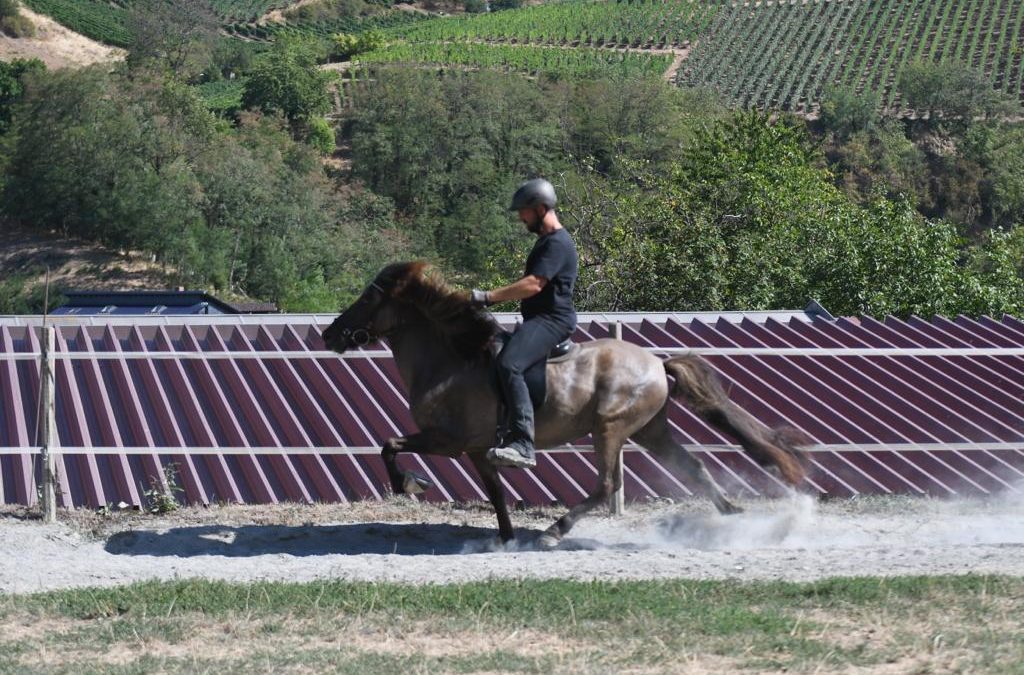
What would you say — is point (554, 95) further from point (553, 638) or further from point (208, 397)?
point (553, 638)

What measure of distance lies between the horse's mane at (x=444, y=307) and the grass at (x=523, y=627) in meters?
2.27

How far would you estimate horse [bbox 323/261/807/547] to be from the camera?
9828 mm

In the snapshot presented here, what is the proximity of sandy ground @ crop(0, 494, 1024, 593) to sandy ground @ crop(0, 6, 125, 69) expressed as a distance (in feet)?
305

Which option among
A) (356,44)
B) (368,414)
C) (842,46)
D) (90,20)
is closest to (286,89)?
(356,44)

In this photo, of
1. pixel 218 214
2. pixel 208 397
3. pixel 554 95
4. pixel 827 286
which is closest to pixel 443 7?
pixel 554 95

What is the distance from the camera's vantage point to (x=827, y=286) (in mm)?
33844

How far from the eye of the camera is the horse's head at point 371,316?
9.98 m

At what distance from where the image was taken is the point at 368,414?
13.2 m

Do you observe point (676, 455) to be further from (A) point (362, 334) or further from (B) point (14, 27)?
(B) point (14, 27)

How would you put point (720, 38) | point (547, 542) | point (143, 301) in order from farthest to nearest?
point (720, 38), point (143, 301), point (547, 542)

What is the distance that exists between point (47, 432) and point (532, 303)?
436 centimetres

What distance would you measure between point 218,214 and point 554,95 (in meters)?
31.0

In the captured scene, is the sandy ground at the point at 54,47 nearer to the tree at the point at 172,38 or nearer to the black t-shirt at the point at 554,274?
the tree at the point at 172,38

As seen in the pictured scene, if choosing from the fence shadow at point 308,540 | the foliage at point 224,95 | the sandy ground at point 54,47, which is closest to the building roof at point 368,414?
the fence shadow at point 308,540
